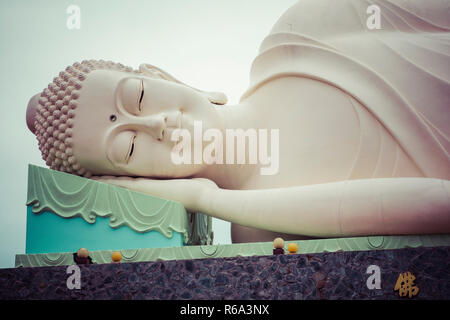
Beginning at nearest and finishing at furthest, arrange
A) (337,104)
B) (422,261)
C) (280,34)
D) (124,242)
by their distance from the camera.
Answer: (422,261), (124,242), (337,104), (280,34)

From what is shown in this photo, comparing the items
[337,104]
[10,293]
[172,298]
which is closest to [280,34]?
[337,104]

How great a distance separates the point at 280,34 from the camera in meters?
5.45

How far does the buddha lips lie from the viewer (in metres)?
5.10

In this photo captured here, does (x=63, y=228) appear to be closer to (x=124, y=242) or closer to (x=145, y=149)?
(x=124, y=242)

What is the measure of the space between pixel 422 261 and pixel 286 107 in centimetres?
204

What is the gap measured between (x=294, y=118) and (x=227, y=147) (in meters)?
0.64

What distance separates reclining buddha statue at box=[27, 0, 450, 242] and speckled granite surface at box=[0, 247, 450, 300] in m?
0.67

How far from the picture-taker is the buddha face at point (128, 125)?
498 cm

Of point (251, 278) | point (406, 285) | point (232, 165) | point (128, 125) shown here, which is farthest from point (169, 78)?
point (406, 285)

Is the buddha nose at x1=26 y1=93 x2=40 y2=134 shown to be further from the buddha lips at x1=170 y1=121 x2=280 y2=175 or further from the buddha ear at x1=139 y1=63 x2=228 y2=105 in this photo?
the buddha lips at x1=170 y1=121 x2=280 y2=175

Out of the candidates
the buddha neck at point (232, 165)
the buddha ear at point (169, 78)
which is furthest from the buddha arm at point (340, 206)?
the buddha ear at point (169, 78)

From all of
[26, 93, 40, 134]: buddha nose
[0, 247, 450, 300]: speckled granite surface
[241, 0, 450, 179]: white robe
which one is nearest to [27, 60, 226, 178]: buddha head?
[26, 93, 40, 134]: buddha nose

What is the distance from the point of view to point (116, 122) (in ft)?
16.4

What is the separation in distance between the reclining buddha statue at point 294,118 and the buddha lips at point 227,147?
0.04 meters
